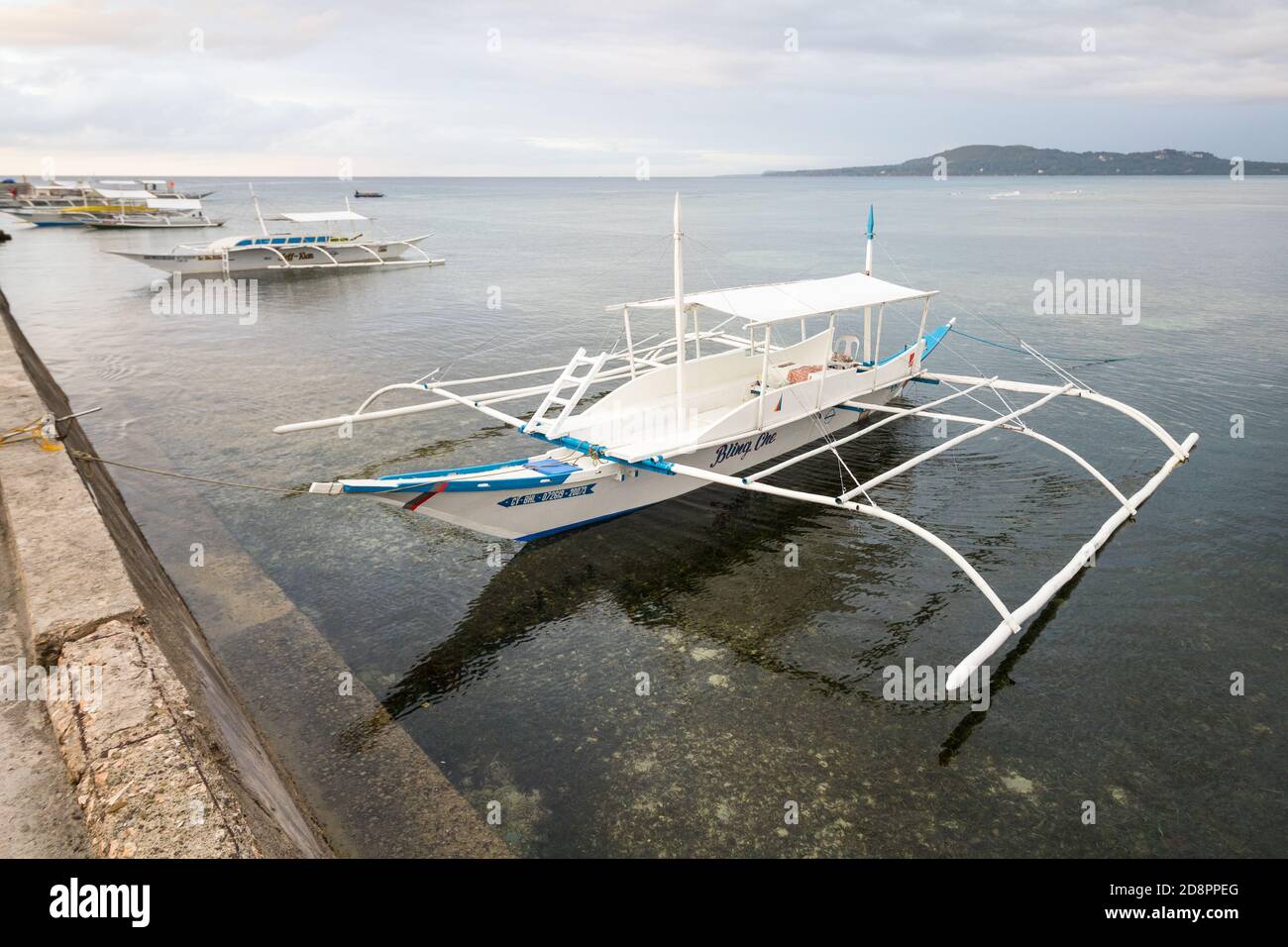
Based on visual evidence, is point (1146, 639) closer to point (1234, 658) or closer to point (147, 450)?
point (1234, 658)

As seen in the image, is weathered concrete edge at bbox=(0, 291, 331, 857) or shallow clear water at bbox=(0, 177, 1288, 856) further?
shallow clear water at bbox=(0, 177, 1288, 856)

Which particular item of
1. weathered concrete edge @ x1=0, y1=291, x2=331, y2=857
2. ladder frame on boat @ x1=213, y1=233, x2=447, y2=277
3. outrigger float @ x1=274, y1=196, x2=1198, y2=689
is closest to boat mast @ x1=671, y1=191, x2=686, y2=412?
outrigger float @ x1=274, y1=196, x2=1198, y2=689

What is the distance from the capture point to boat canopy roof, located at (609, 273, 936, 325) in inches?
530

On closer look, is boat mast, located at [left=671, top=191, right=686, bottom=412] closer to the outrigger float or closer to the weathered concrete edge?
the outrigger float

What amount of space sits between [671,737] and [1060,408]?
1675 centimetres

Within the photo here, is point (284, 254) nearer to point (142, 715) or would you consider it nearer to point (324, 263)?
point (324, 263)

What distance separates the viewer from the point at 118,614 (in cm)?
659

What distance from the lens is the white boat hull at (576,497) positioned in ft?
37.2

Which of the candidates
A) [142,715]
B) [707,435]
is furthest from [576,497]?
[142,715]

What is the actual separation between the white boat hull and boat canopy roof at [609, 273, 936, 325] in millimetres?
2312

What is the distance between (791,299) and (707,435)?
3.45m

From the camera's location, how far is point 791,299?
14.5 m
